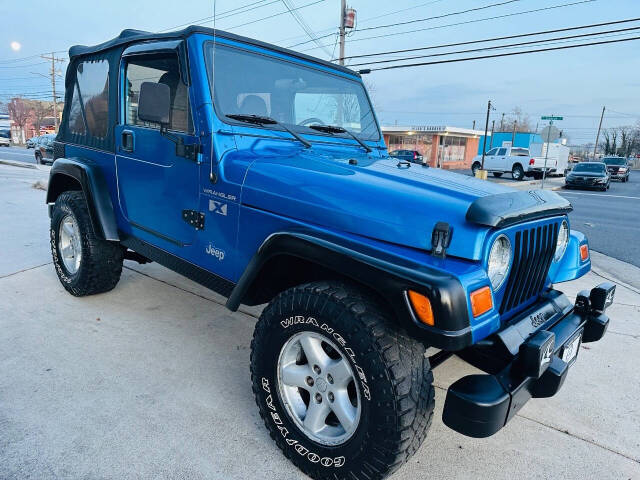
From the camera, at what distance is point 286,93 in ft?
9.21

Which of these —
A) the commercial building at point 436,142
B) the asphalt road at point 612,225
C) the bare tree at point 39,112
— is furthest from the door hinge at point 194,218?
the bare tree at point 39,112

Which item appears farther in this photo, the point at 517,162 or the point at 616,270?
the point at 517,162

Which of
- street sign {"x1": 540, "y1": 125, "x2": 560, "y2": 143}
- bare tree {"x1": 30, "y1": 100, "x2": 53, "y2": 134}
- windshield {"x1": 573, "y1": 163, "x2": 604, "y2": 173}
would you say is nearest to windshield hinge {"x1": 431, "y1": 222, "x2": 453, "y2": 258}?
street sign {"x1": 540, "y1": 125, "x2": 560, "y2": 143}

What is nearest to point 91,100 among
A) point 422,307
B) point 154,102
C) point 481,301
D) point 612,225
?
point 154,102

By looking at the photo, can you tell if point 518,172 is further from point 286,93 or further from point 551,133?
point 286,93

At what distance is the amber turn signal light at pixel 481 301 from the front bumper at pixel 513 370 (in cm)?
22

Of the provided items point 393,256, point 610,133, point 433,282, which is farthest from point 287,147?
point 610,133

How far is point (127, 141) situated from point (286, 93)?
1.17m

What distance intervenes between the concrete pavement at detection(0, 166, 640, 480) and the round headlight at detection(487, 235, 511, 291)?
100 centimetres

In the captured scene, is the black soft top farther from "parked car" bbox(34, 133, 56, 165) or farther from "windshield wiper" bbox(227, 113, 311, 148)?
"parked car" bbox(34, 133, 56, 165)

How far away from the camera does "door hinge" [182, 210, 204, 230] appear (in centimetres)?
252

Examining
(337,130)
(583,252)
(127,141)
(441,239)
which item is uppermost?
(337,130)

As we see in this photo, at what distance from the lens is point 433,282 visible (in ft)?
4.97

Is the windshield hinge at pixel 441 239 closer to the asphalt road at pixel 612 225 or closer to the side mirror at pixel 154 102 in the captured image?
the side mirror at pixel 154 102
